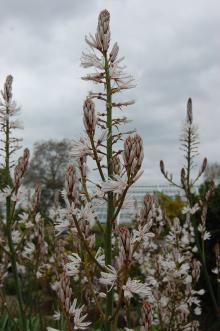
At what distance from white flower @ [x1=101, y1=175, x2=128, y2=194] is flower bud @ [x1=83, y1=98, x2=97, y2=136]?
0.20 metres

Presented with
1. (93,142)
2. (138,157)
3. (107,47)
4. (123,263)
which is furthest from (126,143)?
(107,47)

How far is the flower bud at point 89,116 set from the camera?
1.72 meters

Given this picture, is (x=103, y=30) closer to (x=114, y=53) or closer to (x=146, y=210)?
(x=114, y=53)

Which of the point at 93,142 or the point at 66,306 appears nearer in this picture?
the point at 66,306

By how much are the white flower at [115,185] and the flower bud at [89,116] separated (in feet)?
0.64

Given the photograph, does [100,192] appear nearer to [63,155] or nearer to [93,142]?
[93,142]

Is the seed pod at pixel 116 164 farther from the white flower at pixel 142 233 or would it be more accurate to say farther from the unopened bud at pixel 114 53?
the unopened bud at pixel 114 53

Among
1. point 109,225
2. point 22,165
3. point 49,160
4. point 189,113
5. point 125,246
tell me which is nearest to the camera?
→ point 125,246

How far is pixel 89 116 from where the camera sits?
5.65 ft

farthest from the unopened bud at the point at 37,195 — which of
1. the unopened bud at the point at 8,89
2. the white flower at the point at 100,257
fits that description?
the white flower at the point at 100,257

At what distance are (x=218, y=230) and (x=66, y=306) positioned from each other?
7167 mm

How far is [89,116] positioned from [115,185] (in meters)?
0.26

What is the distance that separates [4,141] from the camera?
129 inches

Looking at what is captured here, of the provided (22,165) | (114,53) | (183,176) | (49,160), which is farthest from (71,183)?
(49,160)
